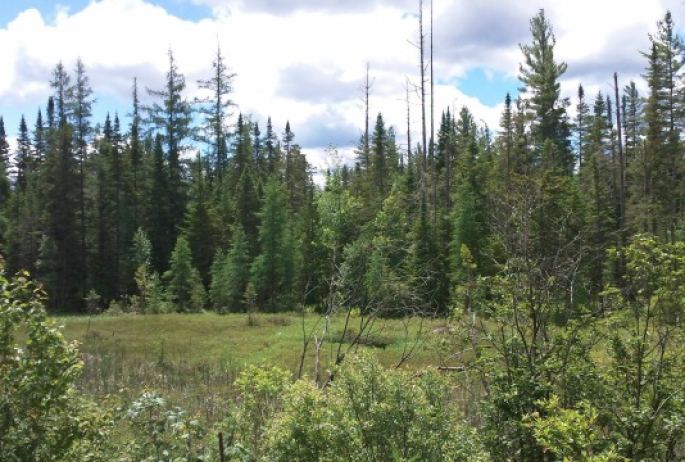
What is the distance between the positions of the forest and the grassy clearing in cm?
129

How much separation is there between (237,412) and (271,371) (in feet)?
1.70

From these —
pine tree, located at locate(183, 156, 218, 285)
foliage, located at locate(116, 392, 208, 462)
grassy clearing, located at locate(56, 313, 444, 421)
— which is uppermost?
pine tree, located at locate(183, 156, 218, 285)

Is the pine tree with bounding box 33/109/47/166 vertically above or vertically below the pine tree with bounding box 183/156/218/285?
above

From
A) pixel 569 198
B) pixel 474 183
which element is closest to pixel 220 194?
pixel 474 183

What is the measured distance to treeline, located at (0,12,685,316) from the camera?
111ft

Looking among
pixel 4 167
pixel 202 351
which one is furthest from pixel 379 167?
pixel 4 167

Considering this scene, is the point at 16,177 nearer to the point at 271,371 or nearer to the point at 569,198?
the point at 569,198

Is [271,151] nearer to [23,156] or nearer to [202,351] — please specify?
[23,156]

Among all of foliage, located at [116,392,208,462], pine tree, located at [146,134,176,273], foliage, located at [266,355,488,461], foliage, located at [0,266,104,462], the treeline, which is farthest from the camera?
pine tree, located at [146,134,176,273]

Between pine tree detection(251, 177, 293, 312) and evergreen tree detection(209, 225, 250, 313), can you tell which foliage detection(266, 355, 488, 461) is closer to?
pine tree detection(251, 177, 293, 312)

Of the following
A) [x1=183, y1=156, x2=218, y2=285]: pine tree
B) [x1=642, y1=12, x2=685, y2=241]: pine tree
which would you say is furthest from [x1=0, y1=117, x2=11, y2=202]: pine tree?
[x1=642, y1=12, x2=685, y2=241]: pine tree

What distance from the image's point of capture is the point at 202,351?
19.8 m

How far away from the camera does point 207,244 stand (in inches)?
1832

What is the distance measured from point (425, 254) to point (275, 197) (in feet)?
40.1
